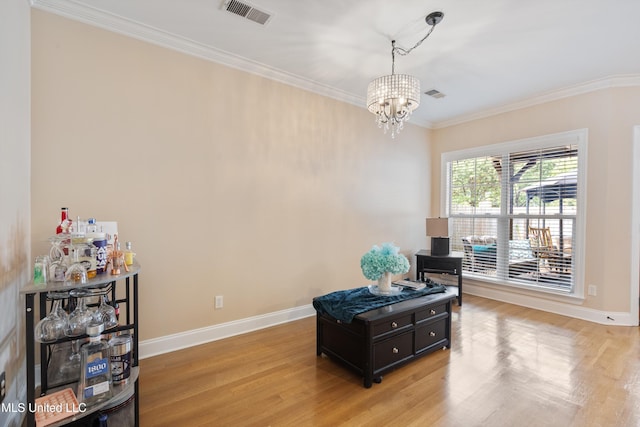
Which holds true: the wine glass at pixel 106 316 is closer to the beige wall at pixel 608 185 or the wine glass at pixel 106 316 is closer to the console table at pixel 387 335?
the console table at pixel 387 335

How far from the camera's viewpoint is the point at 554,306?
3980 millimetres

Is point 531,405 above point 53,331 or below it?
below

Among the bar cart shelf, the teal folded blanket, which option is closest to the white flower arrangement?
the teal folded blanket

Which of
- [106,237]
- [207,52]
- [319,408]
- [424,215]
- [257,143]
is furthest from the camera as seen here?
[424,215]

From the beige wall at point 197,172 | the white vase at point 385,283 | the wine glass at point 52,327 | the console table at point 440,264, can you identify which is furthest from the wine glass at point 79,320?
the console table at point 440,264

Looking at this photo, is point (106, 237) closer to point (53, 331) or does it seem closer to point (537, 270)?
point (53, 331)

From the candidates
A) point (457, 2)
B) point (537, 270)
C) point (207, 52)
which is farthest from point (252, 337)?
point (537, 270)

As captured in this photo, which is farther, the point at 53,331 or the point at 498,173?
the point at 498,173

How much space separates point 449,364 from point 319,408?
126cm

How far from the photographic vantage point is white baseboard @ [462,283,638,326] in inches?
139

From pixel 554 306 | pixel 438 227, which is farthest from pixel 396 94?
pixel 554 306

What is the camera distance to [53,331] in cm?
156

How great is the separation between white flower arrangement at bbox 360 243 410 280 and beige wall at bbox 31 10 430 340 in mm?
1186

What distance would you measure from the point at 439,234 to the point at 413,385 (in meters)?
2.67
